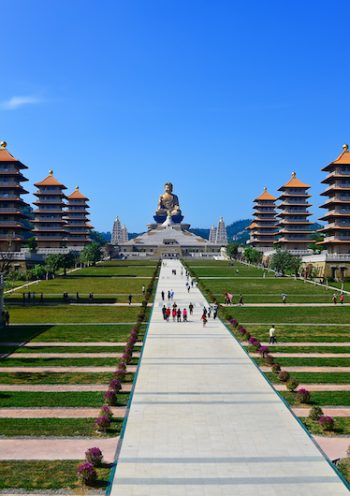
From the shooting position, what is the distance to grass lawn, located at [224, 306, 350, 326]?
42.4 m

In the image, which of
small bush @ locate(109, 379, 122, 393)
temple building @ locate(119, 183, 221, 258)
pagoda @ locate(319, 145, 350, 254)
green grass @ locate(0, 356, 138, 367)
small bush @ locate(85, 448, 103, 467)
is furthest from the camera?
temple building @ locate(119, 183, 221, 258)

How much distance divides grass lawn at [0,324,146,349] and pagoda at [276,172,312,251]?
76539mm

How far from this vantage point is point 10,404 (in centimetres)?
2062

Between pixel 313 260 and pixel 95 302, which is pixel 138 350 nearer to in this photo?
pixel 95 302

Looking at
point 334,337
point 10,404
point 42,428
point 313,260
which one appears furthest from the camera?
point 313,260

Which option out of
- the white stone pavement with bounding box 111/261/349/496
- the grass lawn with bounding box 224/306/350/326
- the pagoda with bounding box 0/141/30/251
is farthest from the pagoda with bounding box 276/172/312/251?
the white stone pavement with bounding box 111/261/349/496

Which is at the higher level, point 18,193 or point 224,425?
point 18,193

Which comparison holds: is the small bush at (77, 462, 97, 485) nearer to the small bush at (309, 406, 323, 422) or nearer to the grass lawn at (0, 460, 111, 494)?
the grass lawn at (0, 460, 111, 494)

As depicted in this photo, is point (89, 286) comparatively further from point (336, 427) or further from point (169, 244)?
point (169, 244)

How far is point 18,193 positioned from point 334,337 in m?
68.0

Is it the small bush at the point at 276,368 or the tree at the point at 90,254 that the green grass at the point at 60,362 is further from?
the tree at the point at 90,254

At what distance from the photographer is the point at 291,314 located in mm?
45781

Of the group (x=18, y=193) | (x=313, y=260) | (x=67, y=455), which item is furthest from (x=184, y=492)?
(x=18, y=193)

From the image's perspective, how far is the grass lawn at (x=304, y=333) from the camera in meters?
34.1
